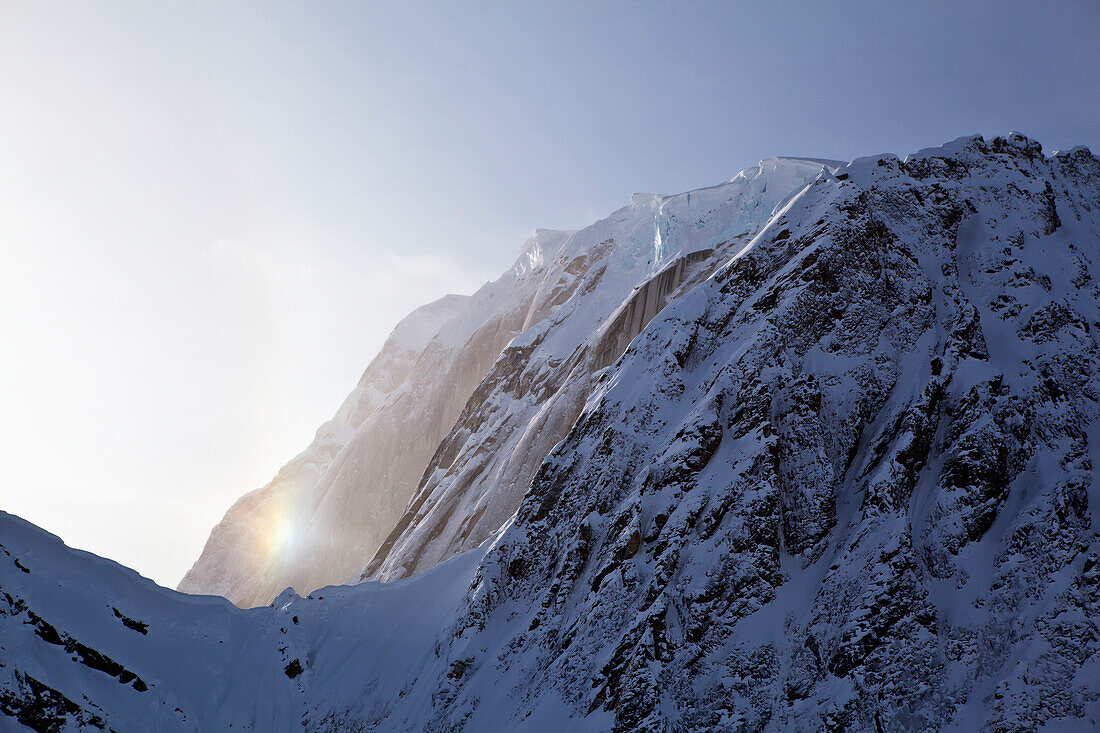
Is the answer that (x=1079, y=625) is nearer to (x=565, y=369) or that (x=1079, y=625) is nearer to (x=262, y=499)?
(x=565, y=369)

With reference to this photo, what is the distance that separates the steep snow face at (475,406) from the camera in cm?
10038

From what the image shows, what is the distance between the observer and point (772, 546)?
61.6 meters

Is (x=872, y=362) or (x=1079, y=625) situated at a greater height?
(x=872, y=362)

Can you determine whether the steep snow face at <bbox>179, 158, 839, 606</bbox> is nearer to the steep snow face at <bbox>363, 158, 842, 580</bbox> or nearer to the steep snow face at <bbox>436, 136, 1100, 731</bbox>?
the steep snow face at <bbox>363, 158, 842, 580</bbox>

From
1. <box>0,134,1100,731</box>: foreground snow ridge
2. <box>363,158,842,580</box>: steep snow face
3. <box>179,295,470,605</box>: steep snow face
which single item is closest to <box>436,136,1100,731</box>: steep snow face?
<box>0,134,1100,731</box>: foreground snow ridge

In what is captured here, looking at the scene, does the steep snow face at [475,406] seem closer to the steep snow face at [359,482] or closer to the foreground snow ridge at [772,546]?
the steep snow face at [359,482]

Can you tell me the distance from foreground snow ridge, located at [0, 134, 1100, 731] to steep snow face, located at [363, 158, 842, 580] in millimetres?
1122

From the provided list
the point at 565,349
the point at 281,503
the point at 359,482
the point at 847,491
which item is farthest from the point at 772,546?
the point at 281,503

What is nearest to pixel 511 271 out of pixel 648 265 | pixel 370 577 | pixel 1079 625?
pixel 648 265

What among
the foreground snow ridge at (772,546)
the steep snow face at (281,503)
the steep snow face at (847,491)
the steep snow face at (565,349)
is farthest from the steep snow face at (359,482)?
the steep snow face at (847,491)

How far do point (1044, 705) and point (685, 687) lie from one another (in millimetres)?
20089

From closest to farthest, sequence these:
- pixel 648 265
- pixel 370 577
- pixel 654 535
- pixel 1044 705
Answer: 1. pixel 1044 705
2. pixel 654 535
3. pixel 370 577
4. pixel 648 265

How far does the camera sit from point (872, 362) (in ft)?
226

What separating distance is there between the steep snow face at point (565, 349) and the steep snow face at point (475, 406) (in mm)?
239
